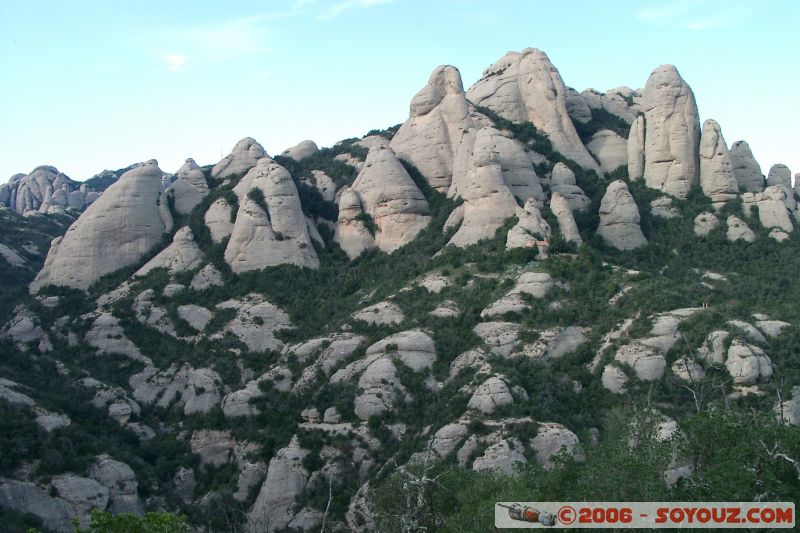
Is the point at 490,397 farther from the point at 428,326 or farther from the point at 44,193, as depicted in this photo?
the point at 44,193

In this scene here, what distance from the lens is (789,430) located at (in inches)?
1044

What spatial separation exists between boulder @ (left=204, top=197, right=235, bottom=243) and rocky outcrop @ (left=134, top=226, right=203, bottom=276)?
2.03m

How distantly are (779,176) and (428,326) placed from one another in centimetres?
4214

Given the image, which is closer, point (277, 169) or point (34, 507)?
point (34, 507)

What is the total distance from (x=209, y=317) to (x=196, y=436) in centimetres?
1254

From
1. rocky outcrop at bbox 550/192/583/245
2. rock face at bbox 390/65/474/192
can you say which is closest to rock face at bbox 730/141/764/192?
rocky outcrop at bbox 550/192/583/245

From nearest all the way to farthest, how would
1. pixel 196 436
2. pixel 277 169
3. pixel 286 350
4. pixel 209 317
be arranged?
pixel 196 436, pixel 286 350, pixel 209 317, pixel 277 169

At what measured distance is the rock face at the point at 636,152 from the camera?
249 feet

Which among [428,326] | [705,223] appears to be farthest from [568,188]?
[428,326]

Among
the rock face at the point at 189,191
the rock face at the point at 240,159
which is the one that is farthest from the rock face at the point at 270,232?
the rock face at the point at 240,159

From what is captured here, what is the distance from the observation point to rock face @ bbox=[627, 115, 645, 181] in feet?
249

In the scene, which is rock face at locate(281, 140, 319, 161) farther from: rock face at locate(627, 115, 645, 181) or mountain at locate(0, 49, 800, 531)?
rock face at locate(627, 115, 645, 181)

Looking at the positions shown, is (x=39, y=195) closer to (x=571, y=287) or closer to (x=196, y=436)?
(x=196, y=436)

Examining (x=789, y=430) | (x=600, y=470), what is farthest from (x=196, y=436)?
(x=789, y=430)
